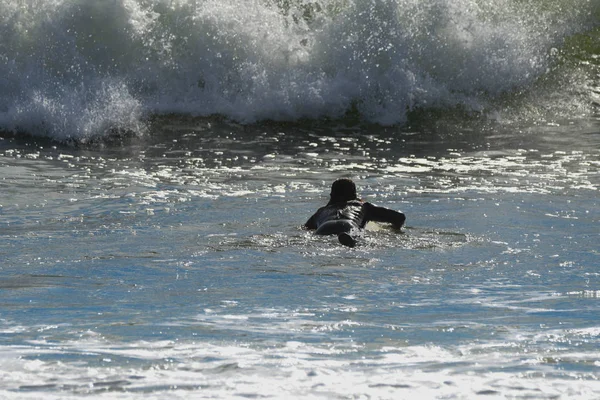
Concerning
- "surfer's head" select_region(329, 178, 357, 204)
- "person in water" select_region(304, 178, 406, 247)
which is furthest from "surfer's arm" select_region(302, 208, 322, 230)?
"surfer's head" select_region(329, 178, 357, 204)

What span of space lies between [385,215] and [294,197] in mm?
1894

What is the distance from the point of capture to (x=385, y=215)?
8195 millimetres

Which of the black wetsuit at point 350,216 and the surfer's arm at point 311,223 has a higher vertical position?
the black wetsuit at point 350,216

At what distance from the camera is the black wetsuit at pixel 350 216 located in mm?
7820

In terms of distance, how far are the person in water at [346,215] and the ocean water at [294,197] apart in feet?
0.69

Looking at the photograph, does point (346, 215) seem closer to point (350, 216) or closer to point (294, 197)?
point (350, 216)

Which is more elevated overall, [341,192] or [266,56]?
[266,56]

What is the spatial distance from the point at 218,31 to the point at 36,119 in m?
3.85

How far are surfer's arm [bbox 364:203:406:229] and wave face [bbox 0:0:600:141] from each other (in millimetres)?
7449

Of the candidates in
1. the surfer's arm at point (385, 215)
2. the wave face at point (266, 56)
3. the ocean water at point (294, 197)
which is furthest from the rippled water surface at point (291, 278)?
the wave face at point (266, 56)

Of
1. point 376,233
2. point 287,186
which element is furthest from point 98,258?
point 287,186

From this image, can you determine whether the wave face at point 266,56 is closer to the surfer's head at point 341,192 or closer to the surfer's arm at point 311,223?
the surfer's head at point 341,192

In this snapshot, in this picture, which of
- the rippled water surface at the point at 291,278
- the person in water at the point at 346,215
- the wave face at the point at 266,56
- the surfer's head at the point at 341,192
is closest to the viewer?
the rippled water surface at the point at 291,278

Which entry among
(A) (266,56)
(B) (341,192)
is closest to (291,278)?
(B) (341,192)
